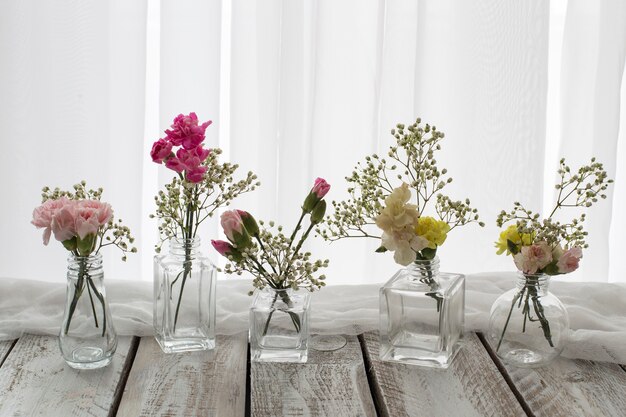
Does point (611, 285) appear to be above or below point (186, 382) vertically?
above

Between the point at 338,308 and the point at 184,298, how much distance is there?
297 millimetres

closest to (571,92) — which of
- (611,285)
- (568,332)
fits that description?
(611,285)

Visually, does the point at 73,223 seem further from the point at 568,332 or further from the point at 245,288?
the point at 568,332

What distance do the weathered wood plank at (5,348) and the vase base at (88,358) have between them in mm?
114

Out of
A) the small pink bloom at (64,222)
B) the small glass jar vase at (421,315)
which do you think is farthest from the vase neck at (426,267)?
the small pink bloom at (64,222)

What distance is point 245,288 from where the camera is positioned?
5.32 feet

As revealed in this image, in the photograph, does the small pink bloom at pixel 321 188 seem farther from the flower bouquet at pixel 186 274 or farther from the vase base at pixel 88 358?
the vase base at pixel 88 358

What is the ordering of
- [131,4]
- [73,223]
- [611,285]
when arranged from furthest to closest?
Result: [131,4] < [611,285] < [73,223]

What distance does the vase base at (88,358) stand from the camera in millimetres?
1288

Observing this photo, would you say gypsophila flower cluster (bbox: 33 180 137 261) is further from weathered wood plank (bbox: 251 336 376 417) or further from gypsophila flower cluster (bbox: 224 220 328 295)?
weathered wood plank (bbox: 251 336 376 417)

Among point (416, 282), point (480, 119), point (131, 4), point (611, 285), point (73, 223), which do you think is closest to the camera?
point (73, 223)

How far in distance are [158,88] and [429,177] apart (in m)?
0.87

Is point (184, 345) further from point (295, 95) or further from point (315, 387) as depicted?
point (295, 95)

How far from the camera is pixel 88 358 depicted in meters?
1.29
